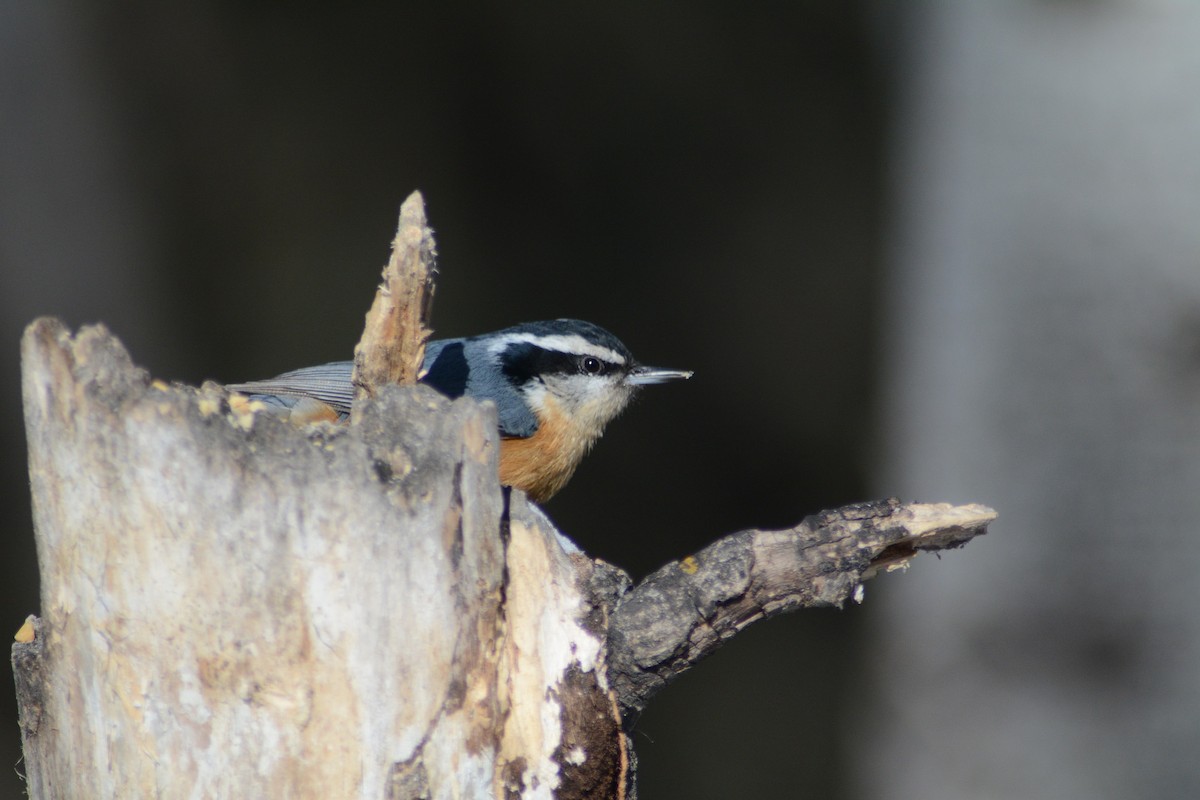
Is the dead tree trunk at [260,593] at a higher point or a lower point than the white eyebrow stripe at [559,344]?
lower

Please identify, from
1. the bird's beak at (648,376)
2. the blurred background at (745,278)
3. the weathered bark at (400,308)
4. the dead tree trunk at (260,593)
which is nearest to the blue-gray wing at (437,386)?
the bird's beak at (648,376)

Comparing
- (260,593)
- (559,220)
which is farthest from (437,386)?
(559,220)

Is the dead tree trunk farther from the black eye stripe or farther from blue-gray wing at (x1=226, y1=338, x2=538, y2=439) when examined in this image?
the black eye stripe

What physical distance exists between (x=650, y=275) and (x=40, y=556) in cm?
346

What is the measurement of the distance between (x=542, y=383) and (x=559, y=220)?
5.67ft

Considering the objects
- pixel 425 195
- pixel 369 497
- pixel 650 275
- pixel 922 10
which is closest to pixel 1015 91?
pixel 922 10

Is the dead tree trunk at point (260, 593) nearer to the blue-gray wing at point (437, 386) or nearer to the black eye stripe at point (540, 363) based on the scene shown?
the blue-gray wing at point (437, 386)

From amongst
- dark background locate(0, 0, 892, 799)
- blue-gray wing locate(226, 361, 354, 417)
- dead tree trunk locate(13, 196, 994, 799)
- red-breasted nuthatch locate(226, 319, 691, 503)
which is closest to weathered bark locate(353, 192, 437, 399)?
dead tree trunk locate(13, 196, 994, 799)

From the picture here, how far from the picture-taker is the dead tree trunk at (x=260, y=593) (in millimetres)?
1610

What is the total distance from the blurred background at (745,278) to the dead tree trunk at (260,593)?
3.10 m

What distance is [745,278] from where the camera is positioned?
4820mm

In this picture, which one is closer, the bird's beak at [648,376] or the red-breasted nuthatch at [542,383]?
the red-breasted nuthatch at [542,383]

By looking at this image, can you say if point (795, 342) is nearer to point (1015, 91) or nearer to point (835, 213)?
point (835, 213)

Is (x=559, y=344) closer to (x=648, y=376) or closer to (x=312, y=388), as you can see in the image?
(x=648, y=376)
